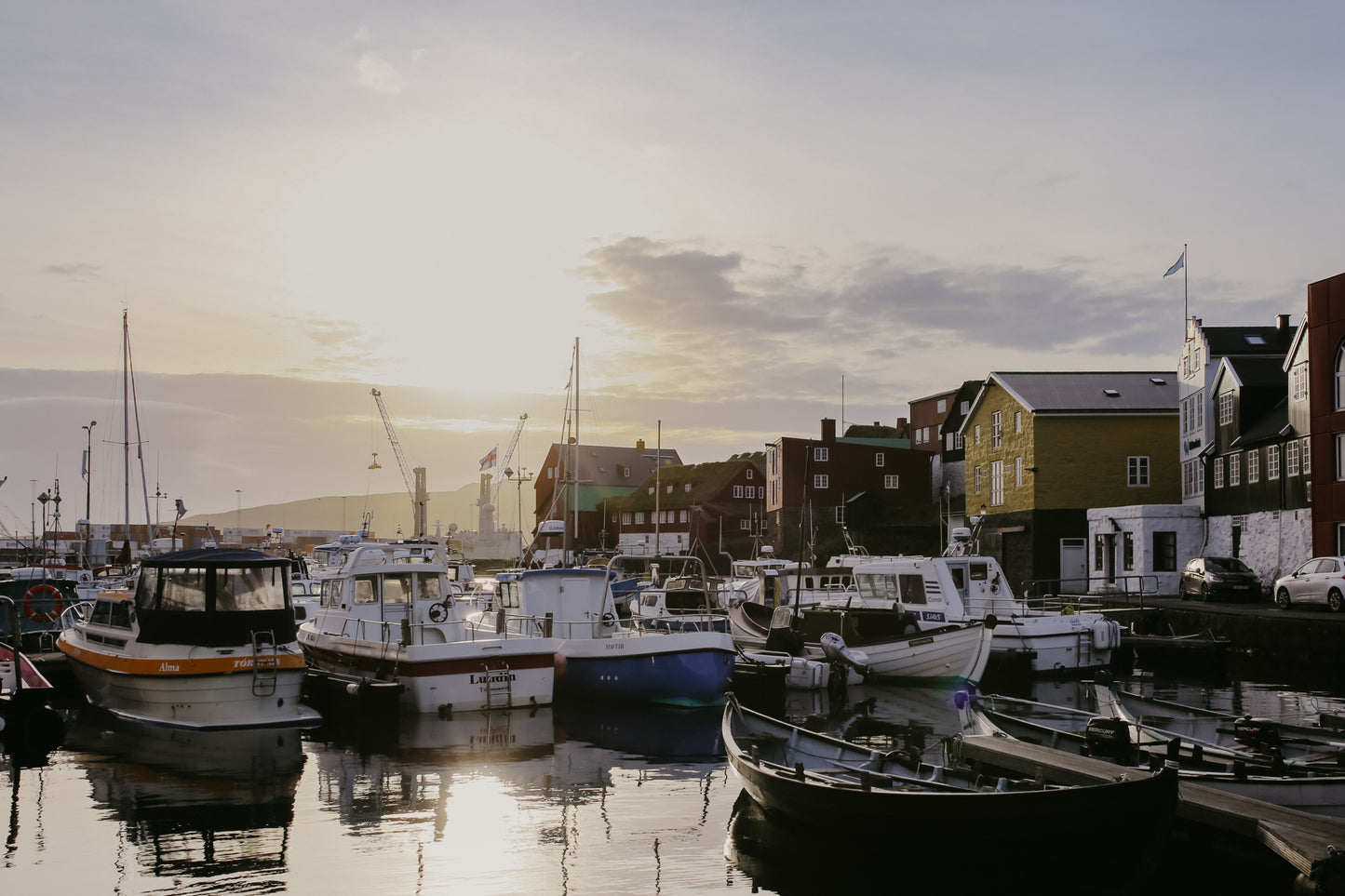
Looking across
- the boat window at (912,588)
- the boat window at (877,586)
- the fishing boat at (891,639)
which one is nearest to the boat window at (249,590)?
the fishing boat at (891,639)

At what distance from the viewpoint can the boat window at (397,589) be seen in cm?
2552

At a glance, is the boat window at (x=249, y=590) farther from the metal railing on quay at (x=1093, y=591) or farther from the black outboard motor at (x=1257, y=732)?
the metal railing on quay at (x=1093, y=591)

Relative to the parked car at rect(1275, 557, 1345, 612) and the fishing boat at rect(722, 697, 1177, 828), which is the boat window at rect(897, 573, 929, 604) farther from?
the fishing boat at rect(722, 697, 1177, 828)

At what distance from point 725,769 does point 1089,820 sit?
26.9 ft

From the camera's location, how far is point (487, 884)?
1152cm

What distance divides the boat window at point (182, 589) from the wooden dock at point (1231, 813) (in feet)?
45.4

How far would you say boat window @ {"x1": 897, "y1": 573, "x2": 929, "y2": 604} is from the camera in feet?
102

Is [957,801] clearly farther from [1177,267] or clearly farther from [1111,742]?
[1177,267]

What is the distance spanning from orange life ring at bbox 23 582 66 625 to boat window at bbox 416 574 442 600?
14203 mm

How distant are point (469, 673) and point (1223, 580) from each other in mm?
29063

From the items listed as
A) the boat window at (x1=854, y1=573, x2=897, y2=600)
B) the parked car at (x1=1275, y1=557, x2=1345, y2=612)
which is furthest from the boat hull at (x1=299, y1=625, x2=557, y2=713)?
the parked car at (x1=1275, y1=557, x2=1345, y2=612)

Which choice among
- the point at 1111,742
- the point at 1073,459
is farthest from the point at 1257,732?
the point at 1073,459

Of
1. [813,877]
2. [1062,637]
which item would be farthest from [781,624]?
[813,877]

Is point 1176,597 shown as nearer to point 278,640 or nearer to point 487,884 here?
point 278,640
